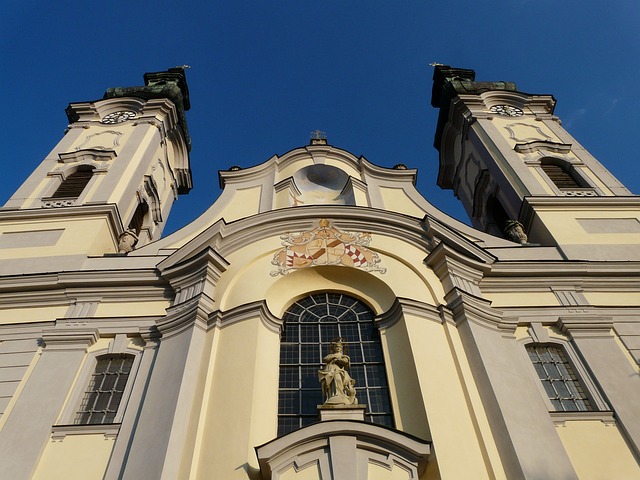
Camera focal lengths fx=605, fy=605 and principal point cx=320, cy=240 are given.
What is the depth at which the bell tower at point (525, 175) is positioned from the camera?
596 inches

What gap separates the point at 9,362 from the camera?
11320mm

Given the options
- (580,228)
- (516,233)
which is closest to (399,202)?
(516,233)

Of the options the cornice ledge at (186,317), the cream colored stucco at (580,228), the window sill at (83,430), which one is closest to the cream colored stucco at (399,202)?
the cream colored stucco at (580,228)

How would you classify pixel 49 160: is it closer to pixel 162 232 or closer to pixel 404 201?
pixel 162 232

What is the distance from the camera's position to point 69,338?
456 inches

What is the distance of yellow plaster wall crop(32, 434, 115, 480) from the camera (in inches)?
367

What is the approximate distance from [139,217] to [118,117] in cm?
399

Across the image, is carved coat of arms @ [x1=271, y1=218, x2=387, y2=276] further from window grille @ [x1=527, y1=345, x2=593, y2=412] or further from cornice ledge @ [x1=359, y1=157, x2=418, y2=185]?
cornice ledge @ [x1=359, y1=157, x2=418, y2=185]

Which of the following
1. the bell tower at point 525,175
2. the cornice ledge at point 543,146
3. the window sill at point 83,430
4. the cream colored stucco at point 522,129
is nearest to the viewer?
the window sill at point 83,430

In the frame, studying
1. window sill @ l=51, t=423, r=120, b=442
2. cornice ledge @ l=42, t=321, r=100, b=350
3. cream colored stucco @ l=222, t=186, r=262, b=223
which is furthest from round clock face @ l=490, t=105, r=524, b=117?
window sill @ l=51, t=423, r=120, b=442

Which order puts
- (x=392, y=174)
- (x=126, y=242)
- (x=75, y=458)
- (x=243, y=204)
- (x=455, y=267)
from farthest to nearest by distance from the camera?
Result: (x=392, y=174) → (x=243, y=204) → (x=126, y=242) → (x=455, y=267) → (x=75, y=458)

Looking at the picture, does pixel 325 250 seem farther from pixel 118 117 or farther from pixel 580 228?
pixel 118 117

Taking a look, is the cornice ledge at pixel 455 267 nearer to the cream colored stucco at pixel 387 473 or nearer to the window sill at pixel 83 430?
the cream colored stucco at pixel 387 473

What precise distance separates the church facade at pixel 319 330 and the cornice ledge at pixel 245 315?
0.14 feet
